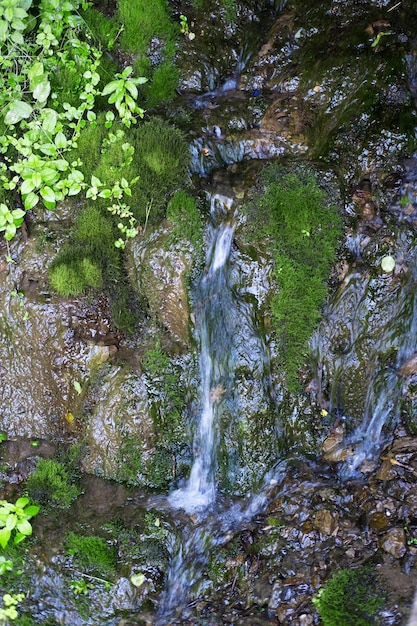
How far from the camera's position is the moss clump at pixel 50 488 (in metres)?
4.68

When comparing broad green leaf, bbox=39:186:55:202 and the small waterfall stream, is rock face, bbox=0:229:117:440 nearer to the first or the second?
the small waterfall stream

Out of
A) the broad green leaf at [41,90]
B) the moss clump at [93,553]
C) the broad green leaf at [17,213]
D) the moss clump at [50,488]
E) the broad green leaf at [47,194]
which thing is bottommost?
the moss clump at [93,553]

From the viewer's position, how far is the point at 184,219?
4.55m

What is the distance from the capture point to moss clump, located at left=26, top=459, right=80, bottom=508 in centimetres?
A: 468

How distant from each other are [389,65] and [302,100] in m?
0.78

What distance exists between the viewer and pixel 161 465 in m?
4.73

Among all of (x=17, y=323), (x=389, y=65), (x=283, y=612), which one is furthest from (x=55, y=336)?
(x=389, y=65)

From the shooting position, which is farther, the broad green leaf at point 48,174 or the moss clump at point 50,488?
the moss clump at point 50,488

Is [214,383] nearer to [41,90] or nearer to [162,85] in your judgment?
[41,90]

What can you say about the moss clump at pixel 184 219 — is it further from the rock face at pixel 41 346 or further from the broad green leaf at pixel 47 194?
the broad green leaf at pixel 47 194

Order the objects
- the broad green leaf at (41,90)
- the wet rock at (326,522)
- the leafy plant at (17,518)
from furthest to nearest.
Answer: the wet rock at (326,522), the broad green leaf at (41,90), the leafy plant at (17,518)

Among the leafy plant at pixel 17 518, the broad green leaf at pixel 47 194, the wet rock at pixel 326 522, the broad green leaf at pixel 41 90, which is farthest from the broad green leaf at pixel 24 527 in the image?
the broad green leaf at pixel 41 90

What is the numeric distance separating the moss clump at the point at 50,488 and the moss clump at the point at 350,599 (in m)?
2.25

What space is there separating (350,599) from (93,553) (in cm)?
202
